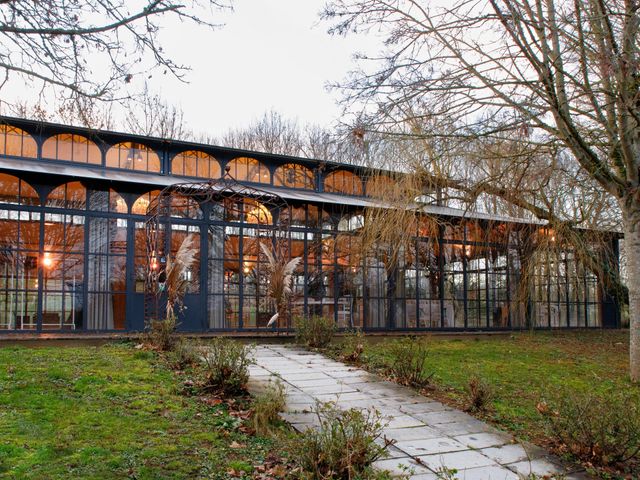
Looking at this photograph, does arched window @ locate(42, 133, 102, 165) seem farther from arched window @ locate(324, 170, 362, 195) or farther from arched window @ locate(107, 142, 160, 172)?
arched window @ locate(324, 170, 362, 195)

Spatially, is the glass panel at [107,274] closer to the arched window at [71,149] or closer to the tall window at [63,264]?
the tall window at [63,264]

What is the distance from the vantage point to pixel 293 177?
14039 mm

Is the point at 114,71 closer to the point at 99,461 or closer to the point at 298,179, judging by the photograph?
the point at 99,461

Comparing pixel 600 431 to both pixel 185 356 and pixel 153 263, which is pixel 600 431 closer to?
pixel 185 356

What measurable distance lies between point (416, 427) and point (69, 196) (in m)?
7.73

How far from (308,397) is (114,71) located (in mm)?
3676

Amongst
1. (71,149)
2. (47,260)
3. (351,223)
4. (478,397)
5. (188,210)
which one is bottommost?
(478,397)

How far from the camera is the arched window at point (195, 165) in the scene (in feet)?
42.0

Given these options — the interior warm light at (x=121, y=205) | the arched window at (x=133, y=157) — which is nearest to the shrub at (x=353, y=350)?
the interior warm light at (x=121, y=205)

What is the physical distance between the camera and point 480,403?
5641 mm

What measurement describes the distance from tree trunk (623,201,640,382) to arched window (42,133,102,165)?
33.4 ft

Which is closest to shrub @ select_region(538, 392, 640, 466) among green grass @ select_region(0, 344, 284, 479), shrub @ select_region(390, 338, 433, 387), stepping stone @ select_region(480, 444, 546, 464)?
stepping stone @ select_region(480, 444, 546, 464)

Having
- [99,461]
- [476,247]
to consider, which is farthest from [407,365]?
[476,247]

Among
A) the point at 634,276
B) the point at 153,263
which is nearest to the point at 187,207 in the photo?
the point at 153,263
